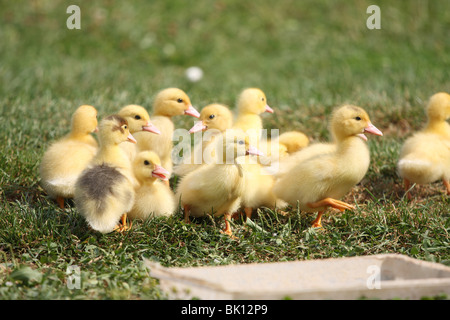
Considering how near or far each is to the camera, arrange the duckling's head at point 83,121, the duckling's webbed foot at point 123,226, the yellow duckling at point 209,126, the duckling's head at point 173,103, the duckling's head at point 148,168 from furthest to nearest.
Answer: the duckling's head at point 173,103, the yellow duckling at point 209,126, the duckling's head at point 83,121, the duckling's head at point 148,168, the duckling's webbed foot at point 123,226

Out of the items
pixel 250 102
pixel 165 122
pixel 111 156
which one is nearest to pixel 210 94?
pixel 250 102

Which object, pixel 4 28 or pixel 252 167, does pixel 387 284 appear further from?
pixel 4 28

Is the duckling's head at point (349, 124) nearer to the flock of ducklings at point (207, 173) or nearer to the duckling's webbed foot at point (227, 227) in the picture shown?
the flock of ducklings at point (207, 173)

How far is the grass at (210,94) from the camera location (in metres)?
4.43

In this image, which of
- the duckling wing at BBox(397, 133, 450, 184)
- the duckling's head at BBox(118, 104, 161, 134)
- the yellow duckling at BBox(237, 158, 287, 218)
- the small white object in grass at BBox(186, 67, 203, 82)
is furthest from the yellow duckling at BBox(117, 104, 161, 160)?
the small white object in grass at BBox(186, 67, 203, 82)

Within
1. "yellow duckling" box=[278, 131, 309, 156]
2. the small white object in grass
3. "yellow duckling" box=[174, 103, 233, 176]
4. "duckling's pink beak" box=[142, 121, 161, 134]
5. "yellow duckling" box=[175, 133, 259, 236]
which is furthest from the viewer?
the small white object in grass

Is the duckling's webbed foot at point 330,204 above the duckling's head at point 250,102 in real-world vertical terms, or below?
below

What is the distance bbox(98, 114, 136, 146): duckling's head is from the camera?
15.6 feet

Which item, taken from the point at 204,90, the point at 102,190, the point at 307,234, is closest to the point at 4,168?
the point at 102,190

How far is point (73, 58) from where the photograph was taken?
A: 9938mm

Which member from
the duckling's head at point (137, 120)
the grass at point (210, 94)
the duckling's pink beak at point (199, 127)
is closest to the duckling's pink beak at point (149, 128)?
the duckling's head at point (137, 120)

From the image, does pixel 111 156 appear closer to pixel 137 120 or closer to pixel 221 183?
pixel 137 120

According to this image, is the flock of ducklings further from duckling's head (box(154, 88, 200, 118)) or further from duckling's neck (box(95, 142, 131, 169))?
duckling's head (box(154, 88, 200, 118))

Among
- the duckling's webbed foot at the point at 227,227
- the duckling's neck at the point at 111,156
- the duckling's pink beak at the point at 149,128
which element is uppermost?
the duckling's pink beak at the point at 149,128
